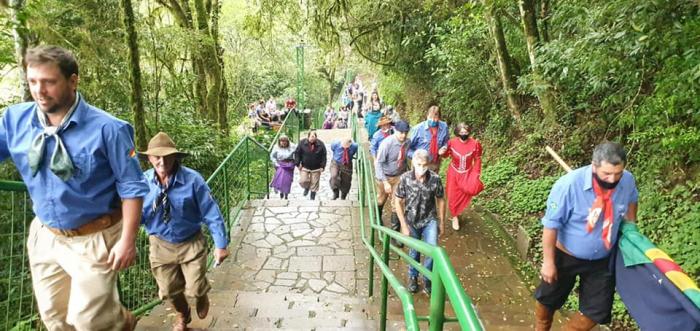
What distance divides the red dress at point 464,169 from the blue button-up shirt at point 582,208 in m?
3.09

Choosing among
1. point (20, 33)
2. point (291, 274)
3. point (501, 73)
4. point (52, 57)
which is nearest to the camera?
point (52, 57)

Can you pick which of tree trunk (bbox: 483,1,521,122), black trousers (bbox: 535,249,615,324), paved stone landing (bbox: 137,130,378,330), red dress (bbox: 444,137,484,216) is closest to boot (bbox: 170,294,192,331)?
paved stone landing (bbox: 137,130,378,330)

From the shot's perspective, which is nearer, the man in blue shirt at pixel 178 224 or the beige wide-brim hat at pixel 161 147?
the beige wide-brim hat at pixel 161 147

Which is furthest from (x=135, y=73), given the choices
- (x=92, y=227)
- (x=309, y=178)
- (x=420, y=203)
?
(x=92, y=227)

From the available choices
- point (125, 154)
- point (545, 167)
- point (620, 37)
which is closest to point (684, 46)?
point (620, 37)

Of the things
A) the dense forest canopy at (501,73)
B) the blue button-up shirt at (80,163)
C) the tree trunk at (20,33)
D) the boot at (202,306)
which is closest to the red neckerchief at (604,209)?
the dense forest canopy at (501,73)

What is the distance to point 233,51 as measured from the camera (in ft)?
65.9

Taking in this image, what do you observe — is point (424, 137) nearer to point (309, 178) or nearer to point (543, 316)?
point (309, 178)

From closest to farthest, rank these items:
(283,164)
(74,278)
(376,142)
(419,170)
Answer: (74,278) → (419,170) → (376,142) → (283,164)

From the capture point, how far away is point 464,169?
20.7 feet

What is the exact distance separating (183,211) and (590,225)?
2.72 metres

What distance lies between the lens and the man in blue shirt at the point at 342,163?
900 cm

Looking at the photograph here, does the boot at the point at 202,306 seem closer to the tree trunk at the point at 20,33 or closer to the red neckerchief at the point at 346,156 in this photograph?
the tree trunk at the point at 20,33

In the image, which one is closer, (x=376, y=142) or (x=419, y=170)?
(x=419, y=170)
